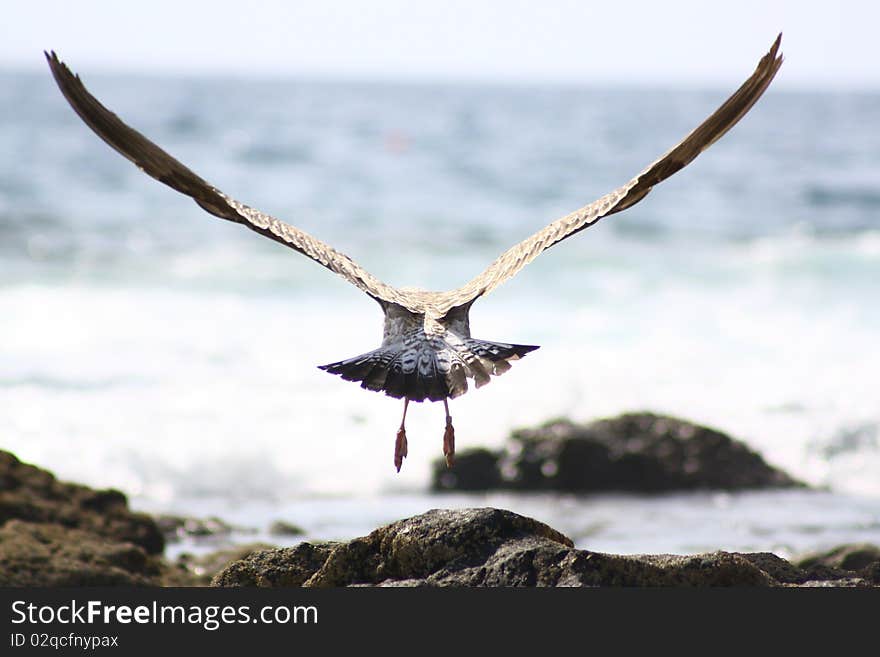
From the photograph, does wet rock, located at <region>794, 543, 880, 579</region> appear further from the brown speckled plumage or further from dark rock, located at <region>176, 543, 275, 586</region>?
dark rock, located at <region>176, 543, 275, 586</region>

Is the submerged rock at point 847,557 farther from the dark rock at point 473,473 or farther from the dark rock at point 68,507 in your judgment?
the dark rock at point 68,507

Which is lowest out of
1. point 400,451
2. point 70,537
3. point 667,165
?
point 70,537

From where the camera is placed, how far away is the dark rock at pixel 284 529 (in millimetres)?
8453

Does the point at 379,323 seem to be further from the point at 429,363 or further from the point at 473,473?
the point at 429,363

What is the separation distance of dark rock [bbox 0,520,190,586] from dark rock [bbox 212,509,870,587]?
1.54m

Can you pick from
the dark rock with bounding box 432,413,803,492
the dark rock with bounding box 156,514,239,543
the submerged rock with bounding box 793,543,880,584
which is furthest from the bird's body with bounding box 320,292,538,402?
the dark rock with bounding box 432,413,803,492

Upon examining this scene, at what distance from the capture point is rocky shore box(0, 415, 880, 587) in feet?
13.2

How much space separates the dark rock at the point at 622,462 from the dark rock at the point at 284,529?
6.00 ft

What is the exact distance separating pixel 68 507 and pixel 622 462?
441 centimetres

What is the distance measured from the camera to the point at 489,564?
4.04m

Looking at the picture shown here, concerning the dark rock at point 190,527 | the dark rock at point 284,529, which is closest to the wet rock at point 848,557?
the dark rock at point 284,529

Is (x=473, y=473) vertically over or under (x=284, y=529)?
over

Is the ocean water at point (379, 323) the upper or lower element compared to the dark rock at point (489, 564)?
upper

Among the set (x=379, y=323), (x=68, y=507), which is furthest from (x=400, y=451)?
(x=379, y=323)
